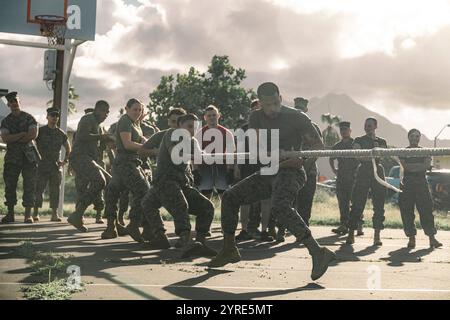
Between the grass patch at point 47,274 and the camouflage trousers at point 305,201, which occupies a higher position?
the camouflage trousers at point 305,201

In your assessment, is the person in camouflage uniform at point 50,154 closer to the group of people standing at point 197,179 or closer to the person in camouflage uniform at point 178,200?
the group of people standing at point 197,179

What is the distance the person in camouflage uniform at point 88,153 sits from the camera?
31.0 ft

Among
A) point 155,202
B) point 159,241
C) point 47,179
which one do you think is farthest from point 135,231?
point 47,179

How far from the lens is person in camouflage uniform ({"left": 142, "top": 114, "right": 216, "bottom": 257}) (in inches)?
292

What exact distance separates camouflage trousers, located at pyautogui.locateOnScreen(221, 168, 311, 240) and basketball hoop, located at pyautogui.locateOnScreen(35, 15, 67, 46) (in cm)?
835

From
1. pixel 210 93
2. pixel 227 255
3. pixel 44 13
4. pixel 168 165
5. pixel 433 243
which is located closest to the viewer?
pixel 227 255

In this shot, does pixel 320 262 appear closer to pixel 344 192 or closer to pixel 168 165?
pixel 168 165

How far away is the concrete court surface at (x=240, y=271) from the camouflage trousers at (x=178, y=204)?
417 millimetres

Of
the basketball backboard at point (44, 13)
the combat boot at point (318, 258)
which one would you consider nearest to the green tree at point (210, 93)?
the basketball backboard at point (44, 13)

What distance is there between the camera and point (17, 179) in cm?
1095

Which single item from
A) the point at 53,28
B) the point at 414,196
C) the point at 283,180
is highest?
the point at 53,28

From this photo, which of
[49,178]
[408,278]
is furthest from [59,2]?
[408,278]

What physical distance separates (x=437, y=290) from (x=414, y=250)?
382cm

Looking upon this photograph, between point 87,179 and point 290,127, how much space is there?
4364 mm
